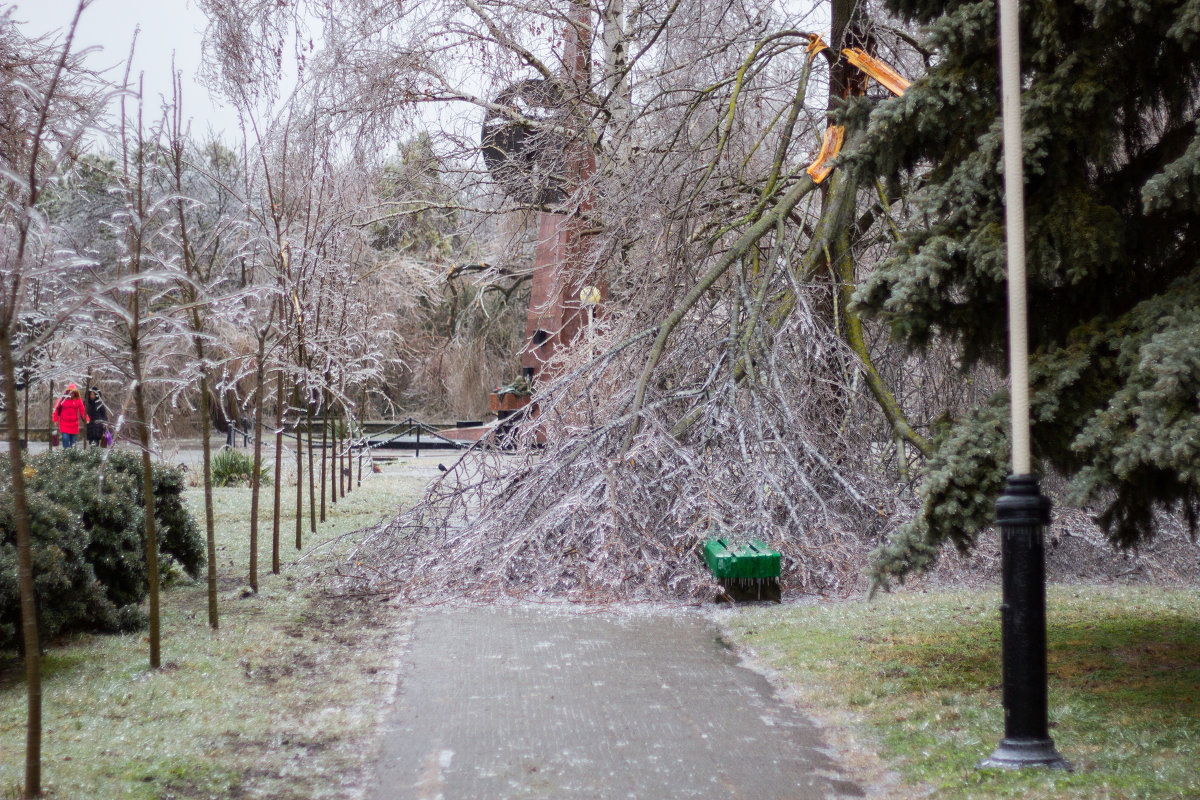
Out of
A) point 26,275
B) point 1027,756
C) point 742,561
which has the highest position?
point 26,275

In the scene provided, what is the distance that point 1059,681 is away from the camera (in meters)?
5.50

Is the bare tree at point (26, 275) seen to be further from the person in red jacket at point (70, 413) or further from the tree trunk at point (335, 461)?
the person in red jacket at point (70, 413)

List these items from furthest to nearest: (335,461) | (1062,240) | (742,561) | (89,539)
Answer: (335,461) < (742,561) < (89,539) < (1062,240)

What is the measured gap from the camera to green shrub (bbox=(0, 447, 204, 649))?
585 centimetres

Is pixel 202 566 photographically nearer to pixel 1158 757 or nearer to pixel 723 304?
pixel 723 304

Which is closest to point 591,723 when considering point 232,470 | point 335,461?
point 335,461

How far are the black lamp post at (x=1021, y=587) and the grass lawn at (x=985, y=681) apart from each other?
130 mm

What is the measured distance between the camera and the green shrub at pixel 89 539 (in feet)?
19.2

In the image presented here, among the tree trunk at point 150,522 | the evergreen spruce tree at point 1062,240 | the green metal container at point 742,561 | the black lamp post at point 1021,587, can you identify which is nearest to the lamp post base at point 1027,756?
the black lamp post at point 1021,587

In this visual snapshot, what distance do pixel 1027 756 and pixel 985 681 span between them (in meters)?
1.56

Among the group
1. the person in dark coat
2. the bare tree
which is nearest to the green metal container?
the bare tree

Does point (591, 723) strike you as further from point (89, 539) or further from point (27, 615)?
point (89, 539)

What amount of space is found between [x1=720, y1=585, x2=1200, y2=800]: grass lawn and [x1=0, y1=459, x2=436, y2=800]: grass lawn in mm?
2324

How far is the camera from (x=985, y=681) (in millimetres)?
5590
